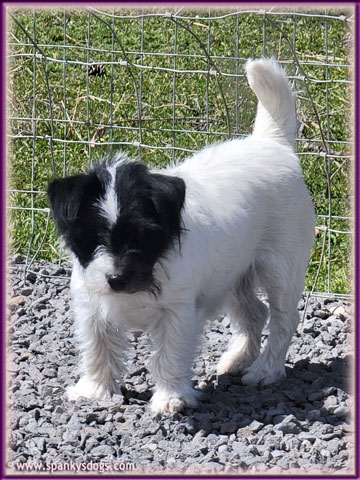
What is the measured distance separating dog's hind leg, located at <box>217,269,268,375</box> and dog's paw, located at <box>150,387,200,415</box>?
664mm

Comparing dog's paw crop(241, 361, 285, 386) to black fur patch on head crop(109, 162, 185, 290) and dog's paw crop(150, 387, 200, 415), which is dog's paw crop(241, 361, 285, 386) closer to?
dog's paw crop(150, 387, 200, 415)

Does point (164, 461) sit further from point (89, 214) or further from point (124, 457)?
point (89, 214)

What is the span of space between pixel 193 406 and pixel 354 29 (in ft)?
7.93

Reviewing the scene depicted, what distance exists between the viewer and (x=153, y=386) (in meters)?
4.71

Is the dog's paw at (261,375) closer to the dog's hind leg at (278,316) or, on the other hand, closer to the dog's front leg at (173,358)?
the dog's hind leg at (278,316)

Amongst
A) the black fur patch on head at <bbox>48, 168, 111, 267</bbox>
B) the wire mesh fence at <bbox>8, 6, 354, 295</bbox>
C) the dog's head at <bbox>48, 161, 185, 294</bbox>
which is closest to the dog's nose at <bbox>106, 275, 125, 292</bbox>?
the dog's head at <bbox>48, 161, 185, 294</bbox>

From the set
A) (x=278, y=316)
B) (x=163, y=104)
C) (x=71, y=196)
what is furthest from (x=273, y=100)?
(x=163, y=104)

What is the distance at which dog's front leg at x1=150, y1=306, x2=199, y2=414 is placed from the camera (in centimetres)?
431

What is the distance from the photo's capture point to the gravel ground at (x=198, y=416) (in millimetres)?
3922

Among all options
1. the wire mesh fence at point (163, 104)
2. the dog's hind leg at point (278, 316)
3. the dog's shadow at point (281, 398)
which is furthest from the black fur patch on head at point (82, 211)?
the wire mesh fence at point (163, 104)

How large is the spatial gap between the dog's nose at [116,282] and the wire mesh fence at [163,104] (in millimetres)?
2091

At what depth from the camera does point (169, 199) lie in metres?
4.07

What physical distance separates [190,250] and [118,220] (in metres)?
0.47

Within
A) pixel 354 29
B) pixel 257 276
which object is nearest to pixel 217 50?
pixel 354 29
